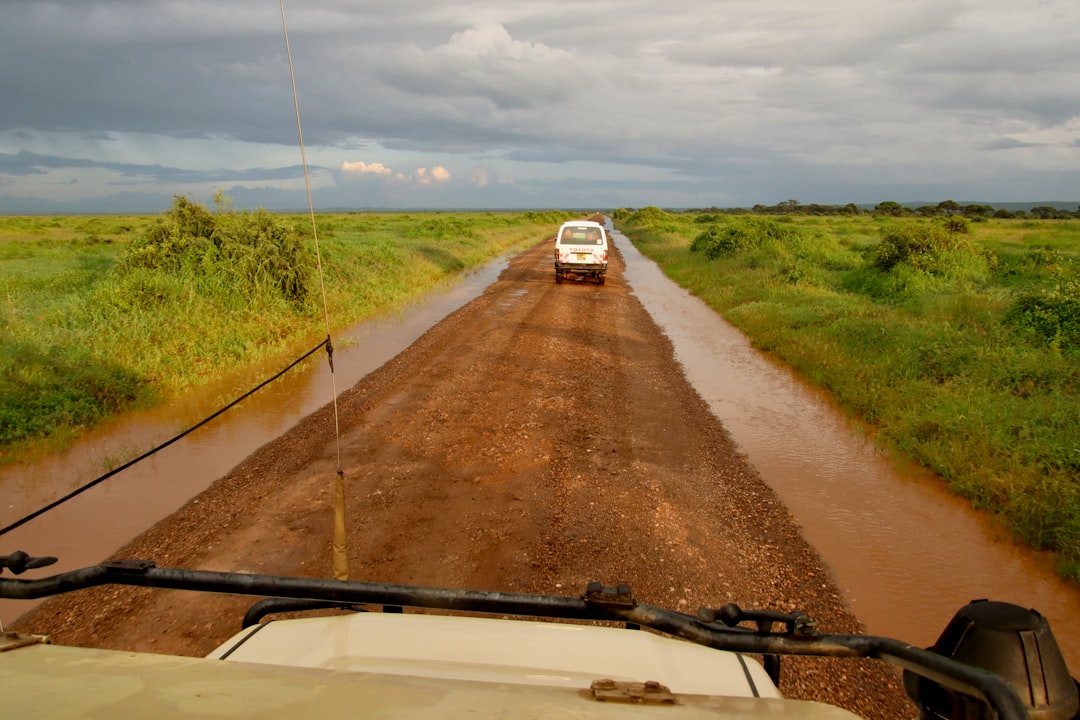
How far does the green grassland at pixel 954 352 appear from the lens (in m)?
5.98

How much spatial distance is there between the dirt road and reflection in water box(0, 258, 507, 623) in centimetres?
40

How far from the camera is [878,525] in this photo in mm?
5559

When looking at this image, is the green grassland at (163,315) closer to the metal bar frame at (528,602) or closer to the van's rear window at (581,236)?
the metal bar frame at (528,602)

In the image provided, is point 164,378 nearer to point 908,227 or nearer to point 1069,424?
point 1069,424

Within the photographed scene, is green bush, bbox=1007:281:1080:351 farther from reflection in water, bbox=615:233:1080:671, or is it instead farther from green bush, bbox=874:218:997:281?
green bush, bbox=874:218:997:281

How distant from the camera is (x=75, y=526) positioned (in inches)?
210

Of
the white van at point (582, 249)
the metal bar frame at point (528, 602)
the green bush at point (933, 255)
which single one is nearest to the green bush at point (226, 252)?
the white van at point (582, 249)

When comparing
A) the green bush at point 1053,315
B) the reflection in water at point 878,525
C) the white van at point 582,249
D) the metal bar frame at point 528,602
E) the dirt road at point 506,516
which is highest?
the white van at point 582,249

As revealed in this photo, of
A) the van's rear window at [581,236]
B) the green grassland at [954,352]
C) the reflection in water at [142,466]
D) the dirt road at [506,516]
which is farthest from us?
the van's rear window at [581,236]

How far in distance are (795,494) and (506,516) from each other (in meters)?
2.89

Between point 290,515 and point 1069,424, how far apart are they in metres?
7.74

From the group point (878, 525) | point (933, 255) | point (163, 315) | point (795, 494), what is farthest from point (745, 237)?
point (878, 525)

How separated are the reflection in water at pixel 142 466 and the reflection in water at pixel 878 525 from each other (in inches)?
217

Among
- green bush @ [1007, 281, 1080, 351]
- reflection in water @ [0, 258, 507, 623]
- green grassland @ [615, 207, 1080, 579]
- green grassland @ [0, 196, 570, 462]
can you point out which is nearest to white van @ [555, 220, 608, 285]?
green grassland @ [615, 207, 1080, 579]
